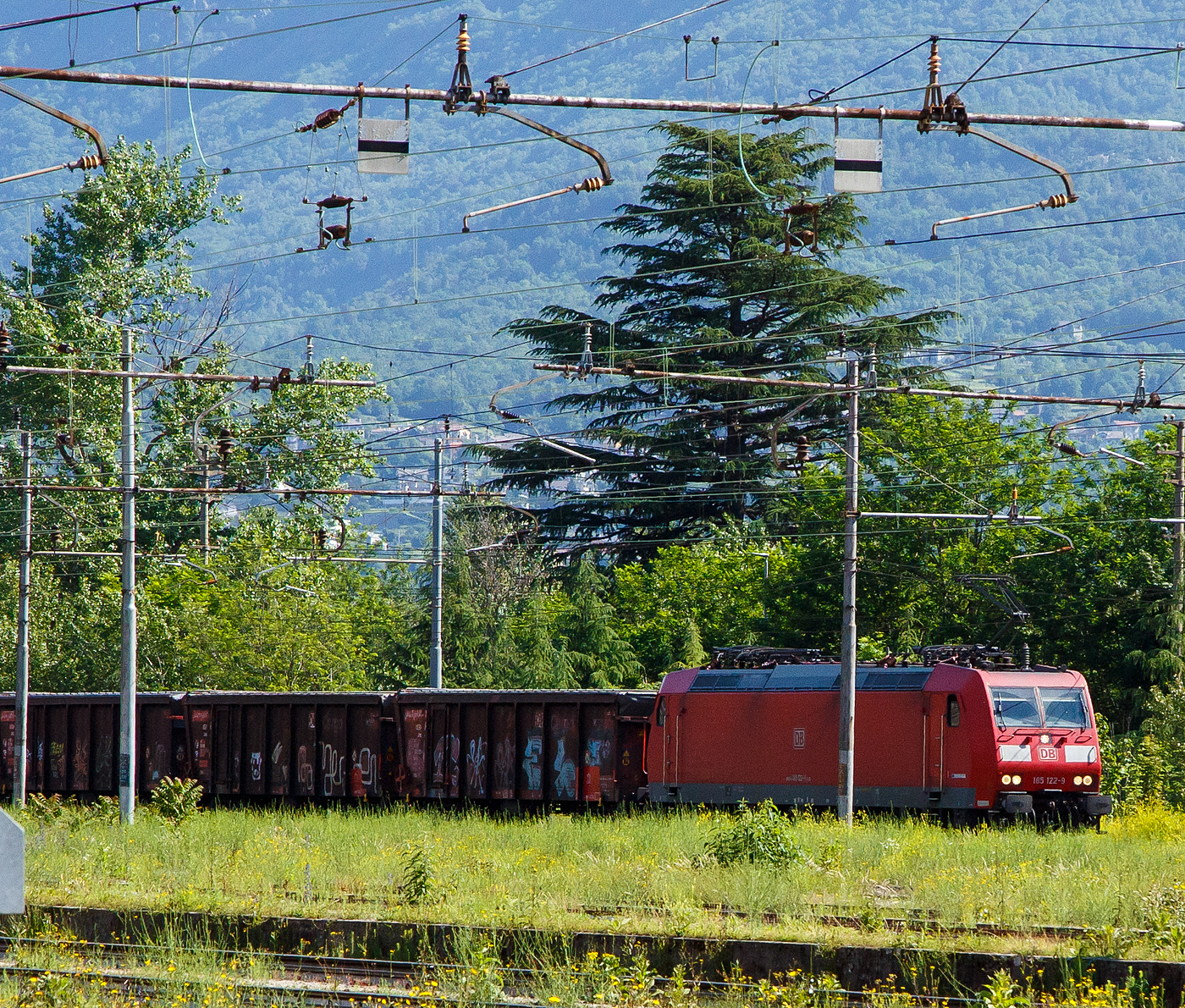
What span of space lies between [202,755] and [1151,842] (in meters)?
20.0

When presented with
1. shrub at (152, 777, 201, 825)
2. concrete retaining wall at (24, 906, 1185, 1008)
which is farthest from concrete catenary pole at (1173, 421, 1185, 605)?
concrete retaining wall at (24, 906, 1185, 1008)

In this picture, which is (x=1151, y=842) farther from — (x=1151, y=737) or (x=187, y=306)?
(x=187, y=306)

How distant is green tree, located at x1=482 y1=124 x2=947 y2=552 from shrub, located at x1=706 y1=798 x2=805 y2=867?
30498 millimetres

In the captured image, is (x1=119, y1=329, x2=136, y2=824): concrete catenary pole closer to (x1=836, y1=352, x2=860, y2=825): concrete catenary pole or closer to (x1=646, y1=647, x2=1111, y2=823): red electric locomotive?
(x1=646, y1=647, x2=1111, y2=823): red electric locomotive

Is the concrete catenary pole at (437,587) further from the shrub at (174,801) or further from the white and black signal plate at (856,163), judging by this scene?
the white and black signal plate at (856,163)

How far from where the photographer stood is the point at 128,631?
26.6 meters

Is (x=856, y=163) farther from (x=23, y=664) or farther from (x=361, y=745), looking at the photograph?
(x=23, y=664)

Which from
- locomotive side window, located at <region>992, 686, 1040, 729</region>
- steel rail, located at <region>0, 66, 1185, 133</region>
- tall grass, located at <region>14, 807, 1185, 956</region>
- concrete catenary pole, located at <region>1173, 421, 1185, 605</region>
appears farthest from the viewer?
concrete catenary pole, located at <region>1173, 421, 1185, 605</region>

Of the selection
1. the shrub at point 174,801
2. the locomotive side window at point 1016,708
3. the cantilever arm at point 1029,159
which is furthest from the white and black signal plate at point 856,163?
the shrub at point 174,801

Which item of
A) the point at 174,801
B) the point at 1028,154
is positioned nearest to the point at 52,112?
the point at 1028,154

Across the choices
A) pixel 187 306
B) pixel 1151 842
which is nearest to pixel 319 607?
pixel 187 306

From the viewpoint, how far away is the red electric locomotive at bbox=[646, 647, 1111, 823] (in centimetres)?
2386

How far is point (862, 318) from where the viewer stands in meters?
52.2

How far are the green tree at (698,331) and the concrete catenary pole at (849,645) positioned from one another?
2386 centimetres
